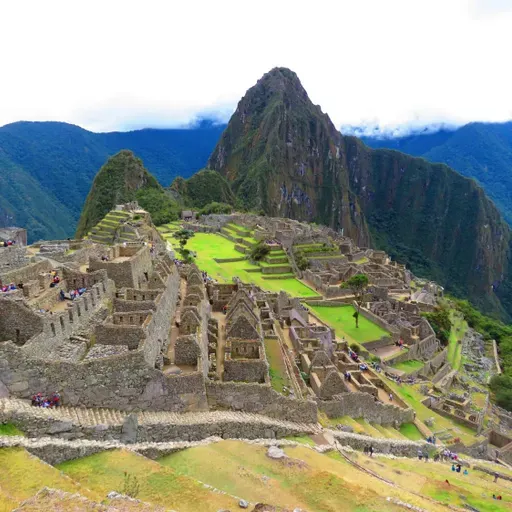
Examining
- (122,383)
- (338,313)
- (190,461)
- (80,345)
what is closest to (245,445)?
(190,461)

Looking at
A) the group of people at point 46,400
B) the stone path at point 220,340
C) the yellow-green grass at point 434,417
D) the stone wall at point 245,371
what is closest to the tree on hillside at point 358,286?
the yellow-green grass at point 434,417

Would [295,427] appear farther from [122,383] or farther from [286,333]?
[286,333]

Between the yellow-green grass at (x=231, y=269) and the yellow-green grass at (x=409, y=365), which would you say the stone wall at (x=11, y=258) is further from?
the yellow-green grass at (x=409, y=365)

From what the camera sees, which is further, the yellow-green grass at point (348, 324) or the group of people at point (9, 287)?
the yellow-green grass at point (348, 324)

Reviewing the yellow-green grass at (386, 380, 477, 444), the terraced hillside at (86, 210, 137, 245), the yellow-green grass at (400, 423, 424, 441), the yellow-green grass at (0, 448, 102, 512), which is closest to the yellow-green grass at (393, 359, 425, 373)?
the yellow-green grass at (386, 380, 477, 444)

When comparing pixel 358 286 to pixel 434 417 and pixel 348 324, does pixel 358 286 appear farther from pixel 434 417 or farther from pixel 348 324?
pixel 434 417

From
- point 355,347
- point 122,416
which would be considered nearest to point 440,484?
point 122,416
